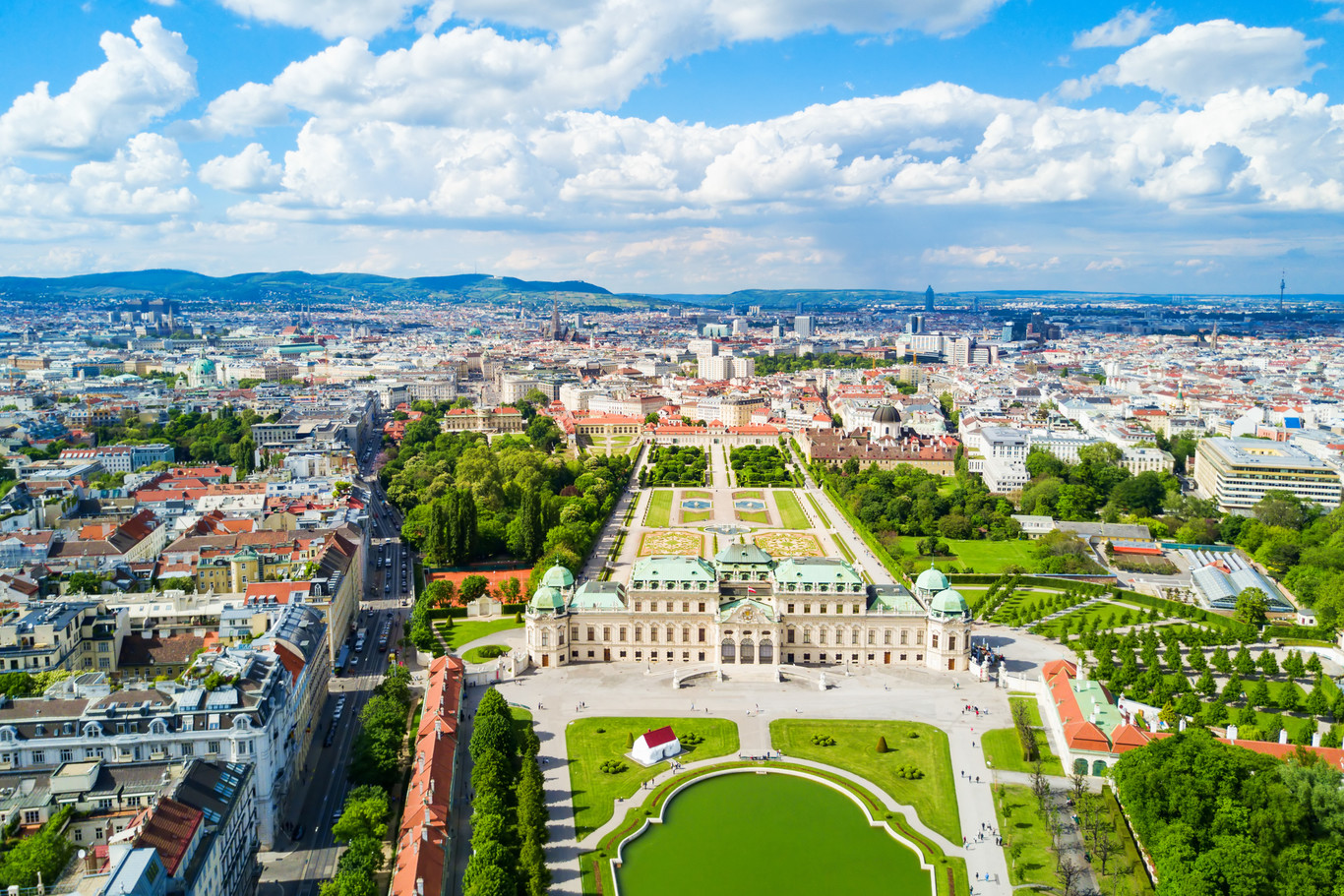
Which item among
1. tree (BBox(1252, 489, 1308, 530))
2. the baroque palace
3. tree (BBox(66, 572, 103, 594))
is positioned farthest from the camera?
tree (BBox(1252, 489, 1308, 530))

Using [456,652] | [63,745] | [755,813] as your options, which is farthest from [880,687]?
[63,745]

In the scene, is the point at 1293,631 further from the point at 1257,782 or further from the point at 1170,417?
the point at 1170,417

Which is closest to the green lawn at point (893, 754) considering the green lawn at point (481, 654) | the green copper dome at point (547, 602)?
the green copper dome at point (547, 602)

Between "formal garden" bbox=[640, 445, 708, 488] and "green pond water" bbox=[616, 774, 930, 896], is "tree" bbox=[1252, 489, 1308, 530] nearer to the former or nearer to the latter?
"formal garden" bbox=[640, 445, 708, 488]

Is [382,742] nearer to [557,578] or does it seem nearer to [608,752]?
[608,752]

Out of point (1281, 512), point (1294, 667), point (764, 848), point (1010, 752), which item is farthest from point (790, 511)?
point (764, 848)

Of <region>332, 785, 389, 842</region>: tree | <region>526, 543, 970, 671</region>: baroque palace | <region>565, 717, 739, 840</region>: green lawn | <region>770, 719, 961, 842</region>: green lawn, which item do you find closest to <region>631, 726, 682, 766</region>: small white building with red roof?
<region>565, 717, 739, 840</region>: green lawn
